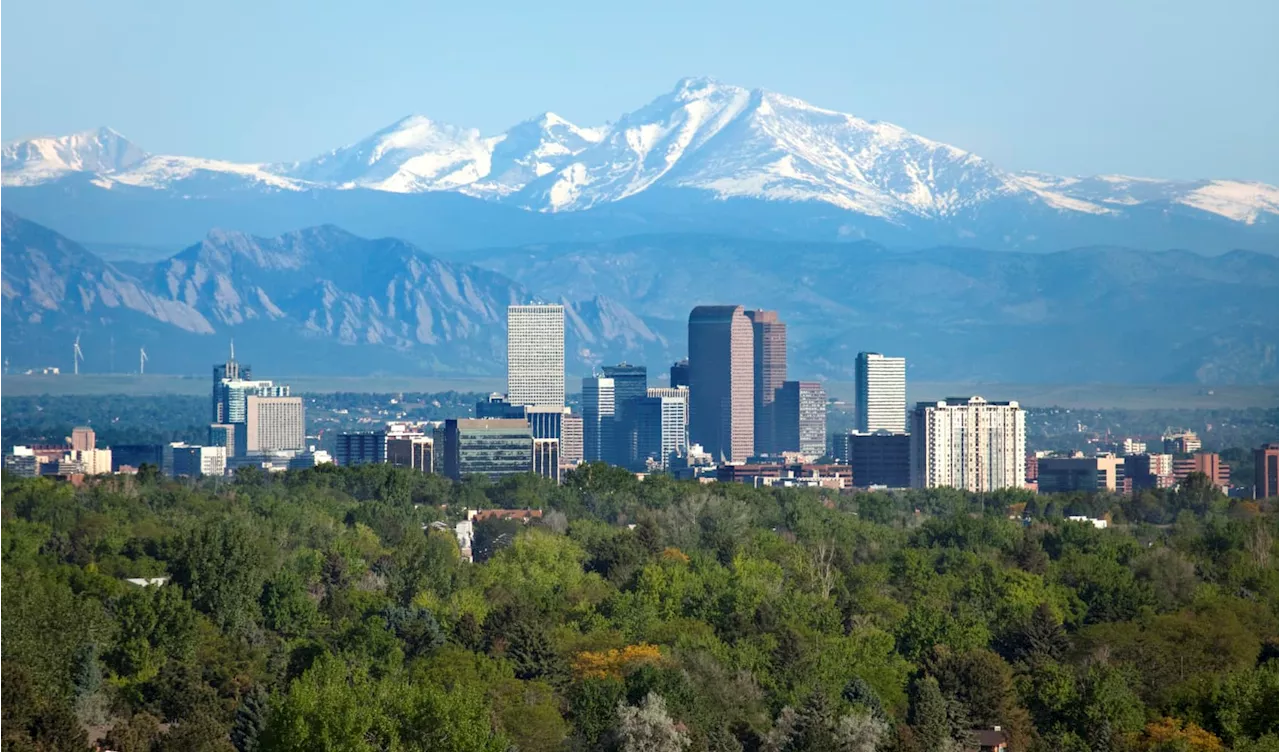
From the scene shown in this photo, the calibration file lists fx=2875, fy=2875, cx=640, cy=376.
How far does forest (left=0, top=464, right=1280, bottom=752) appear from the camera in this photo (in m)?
53.2

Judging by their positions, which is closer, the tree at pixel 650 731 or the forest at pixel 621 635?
the tree at pixel 650 731

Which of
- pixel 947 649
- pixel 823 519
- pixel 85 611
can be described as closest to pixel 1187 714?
pixel 947 649

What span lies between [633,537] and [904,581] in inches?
488

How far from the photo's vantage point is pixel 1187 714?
58.2 metres

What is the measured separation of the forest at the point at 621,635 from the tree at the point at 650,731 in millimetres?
84

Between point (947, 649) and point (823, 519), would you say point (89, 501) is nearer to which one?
point (823, 519)

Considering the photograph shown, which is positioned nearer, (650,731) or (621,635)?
(650,731)

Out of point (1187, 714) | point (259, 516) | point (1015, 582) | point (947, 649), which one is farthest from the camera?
point (259, 516)

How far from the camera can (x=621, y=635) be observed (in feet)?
230

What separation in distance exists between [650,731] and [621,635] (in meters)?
17.8

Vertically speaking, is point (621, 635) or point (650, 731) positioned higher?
point (621, 635)

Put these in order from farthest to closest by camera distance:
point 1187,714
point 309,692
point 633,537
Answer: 1. point 633,537
2. point 1187,714
3. point 309,692

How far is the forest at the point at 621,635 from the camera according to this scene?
175ft

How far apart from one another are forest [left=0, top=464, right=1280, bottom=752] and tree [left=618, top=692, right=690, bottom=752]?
8cm
